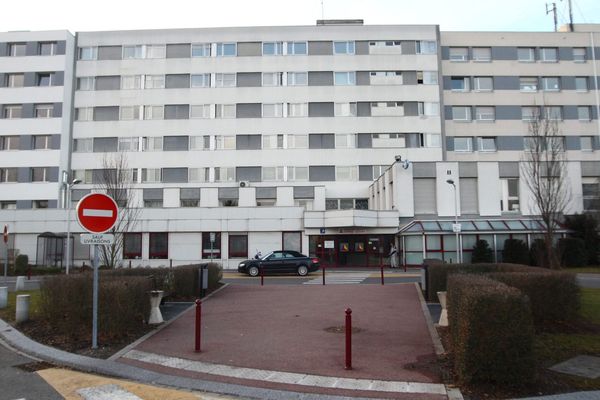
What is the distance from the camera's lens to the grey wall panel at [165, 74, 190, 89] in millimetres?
45906

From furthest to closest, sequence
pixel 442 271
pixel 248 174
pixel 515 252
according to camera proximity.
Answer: pixel 248 174, pixel 515 252, pixel 442 271

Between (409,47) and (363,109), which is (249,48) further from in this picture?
(409,47)

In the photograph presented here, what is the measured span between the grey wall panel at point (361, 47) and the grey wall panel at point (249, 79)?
9301 millimetres

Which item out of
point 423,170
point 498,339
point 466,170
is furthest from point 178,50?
point 498,339

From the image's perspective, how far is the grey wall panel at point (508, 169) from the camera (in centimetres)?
3544

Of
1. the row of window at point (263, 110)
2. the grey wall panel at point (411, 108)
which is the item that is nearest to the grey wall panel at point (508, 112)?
the row of window at point (263, 110)

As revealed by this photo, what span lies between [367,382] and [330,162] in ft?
126

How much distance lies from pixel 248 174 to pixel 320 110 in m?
8.82

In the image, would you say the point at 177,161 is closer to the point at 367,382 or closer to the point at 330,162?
the point at 330,162

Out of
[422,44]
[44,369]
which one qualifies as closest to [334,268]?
[422,44]

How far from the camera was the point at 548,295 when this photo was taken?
9.79 m

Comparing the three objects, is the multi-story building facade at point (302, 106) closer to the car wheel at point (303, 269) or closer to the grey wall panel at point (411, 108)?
the grey wall panel at point (411, 108)

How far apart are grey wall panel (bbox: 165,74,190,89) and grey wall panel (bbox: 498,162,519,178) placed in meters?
28.2

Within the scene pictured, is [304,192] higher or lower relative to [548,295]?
higher
